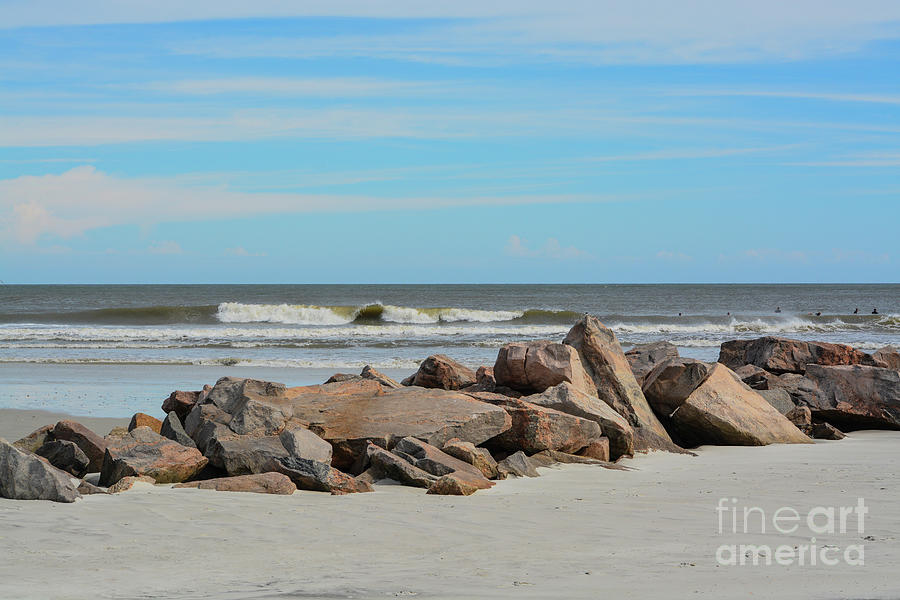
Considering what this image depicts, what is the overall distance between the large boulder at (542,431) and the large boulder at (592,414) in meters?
0.14

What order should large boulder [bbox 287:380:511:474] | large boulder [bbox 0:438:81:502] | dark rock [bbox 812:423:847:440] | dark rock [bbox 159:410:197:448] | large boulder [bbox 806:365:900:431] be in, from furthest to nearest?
large boulder [bbox 806:365:900:431], dark rock [bbox 812:423:847:440], dark rock [bbox 159:410:197:448], large boulder [bbox 287:380:511:474], large boulder [bbox 0:438:81:502]

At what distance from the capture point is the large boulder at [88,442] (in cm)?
665

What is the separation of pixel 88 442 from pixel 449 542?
363cm

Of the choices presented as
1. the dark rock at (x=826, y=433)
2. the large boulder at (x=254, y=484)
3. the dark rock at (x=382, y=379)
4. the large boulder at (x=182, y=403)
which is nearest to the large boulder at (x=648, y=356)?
the dark rock at (x=826, y=433)

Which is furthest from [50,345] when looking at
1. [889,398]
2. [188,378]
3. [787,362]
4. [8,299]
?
[8,299]

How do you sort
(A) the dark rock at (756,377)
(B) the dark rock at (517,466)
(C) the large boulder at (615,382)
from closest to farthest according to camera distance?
(B) the dark rock at (517,466), (C) the large boulder at (615,382), (A) the dark rock at (756,377)

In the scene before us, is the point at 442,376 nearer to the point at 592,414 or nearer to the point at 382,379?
the point at 382,379

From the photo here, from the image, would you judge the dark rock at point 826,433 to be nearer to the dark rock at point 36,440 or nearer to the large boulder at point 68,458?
the large boulder at point 68,458

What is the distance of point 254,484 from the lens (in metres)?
5.78

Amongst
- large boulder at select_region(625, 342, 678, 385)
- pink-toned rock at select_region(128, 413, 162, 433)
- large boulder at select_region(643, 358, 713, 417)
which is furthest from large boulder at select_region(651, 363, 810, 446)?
pink-toned rock at select_region(128, 413, 162, 433)

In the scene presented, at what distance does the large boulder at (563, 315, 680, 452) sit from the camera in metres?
8.13

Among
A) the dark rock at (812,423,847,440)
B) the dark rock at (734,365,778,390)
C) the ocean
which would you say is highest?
the dark rock at (734,365,778,390)

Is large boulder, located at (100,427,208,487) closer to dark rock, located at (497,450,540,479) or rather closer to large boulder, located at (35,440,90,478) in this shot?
large boulder, located at (35,440,90,478)
